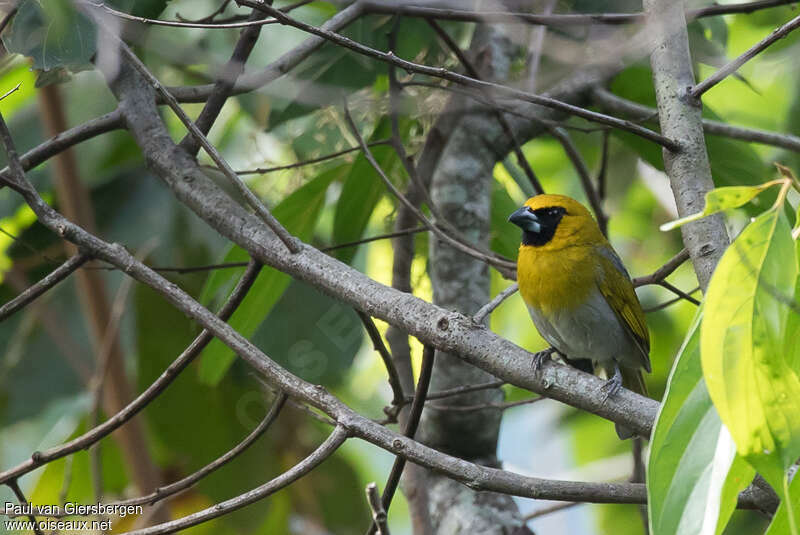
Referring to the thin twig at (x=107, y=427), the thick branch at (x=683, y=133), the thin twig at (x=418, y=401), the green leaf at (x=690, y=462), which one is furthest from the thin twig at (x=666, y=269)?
the thin twig at (x=107, y=427)

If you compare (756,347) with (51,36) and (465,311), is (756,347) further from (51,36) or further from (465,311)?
(465,311)

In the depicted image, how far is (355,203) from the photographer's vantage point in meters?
3.43

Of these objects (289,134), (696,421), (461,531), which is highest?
(289,134)

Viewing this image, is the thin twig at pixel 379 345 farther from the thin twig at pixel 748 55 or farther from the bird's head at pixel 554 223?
the bird's head at pixel 554 223

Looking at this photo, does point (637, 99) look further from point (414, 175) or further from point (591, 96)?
point (414, 175)

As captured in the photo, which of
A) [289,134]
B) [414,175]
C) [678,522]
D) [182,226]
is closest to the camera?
[678,522]

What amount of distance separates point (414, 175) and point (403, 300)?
99 centimetres

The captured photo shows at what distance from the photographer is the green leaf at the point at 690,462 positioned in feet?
4.50

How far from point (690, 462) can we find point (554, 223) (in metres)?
2.28

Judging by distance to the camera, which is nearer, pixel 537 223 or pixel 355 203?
pixel 355 203

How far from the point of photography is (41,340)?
179 inches

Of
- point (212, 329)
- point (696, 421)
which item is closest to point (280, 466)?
point (212, 329)

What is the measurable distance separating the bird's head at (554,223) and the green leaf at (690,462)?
208 centimetres

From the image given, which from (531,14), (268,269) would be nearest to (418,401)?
(268,269)
